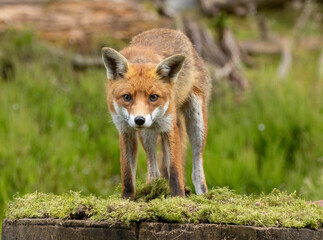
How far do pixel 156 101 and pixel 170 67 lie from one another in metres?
0.43

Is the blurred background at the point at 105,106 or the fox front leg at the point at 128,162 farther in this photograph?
the blurred background at the point at 105,106

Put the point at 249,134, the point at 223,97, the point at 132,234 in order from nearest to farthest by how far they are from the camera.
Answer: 1. the point at 132,234
2. the point at 249,134
3. the point at 223,97

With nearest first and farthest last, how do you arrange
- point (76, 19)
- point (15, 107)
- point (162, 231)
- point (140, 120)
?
point (162, 231) → point (140, 120) → point (15, 107) → point (76, 19)

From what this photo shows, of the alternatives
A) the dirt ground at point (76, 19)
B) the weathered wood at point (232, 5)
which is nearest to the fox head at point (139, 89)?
the dirt ground at point (76, 19)

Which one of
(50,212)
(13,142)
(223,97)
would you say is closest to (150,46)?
(50,212)

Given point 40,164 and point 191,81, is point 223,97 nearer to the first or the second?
point 40,164

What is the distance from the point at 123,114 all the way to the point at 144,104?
0.88ft

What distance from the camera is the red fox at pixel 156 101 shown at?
4281 millimetres

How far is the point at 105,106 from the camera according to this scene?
10.2 metres

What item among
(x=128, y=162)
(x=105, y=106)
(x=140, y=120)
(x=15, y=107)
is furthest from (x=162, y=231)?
(x=105, y=106)

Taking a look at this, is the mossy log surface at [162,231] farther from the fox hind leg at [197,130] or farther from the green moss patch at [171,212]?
the fox hind leg at [197,130]

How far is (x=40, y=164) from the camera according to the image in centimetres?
841

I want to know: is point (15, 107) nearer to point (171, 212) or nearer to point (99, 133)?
point (99, 133)

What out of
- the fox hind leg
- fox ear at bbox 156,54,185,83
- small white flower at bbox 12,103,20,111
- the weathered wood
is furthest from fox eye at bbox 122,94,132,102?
the weathered wood
